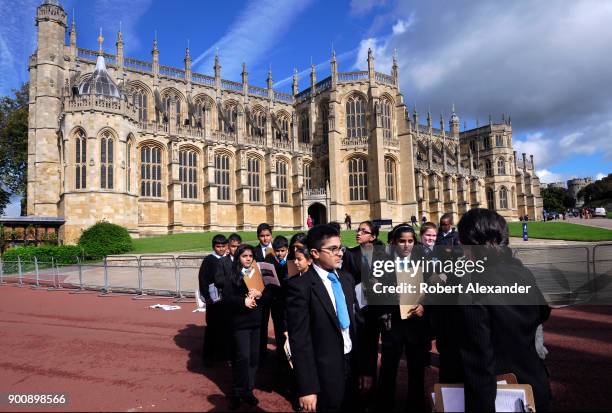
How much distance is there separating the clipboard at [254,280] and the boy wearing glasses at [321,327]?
1.50 m

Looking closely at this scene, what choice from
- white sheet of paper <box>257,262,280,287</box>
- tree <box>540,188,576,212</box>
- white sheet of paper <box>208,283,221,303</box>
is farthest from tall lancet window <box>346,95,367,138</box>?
tree <box>540,188,576,212</box>

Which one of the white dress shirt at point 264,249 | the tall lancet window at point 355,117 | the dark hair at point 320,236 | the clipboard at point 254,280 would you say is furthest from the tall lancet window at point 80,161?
the dark hair at point 320,236

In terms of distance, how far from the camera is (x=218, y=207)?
117 ft

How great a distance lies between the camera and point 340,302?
3.57 metres

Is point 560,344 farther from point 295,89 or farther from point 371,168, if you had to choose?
point 295,89

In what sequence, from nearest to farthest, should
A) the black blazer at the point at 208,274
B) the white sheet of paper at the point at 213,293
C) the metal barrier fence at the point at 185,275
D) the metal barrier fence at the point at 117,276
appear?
the white sheet of paper at the point at 213,293 → the black blazer at the point at 208,274 → the metal barrier fence at the point at 185,275 → the metal barrier fence at the point at 117,276

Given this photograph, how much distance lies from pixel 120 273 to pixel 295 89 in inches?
1437

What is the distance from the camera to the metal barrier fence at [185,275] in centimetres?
1004

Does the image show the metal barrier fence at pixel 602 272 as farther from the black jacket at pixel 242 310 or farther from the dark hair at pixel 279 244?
the black jacket at pixel 242 310

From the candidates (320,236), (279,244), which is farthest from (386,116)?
(320,236)

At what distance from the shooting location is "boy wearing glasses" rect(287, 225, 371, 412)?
3.15m

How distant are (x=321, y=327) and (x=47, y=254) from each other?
23003mm

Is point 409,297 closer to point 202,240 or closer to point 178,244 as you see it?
point 178,244

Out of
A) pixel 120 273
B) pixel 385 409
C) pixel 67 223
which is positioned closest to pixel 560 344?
pixel 385 409
